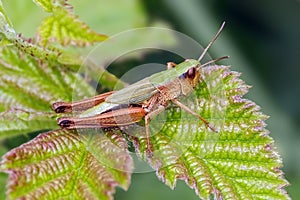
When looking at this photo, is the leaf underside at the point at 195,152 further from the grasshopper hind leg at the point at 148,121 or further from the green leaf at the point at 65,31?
the green leaf at the point at 65,31

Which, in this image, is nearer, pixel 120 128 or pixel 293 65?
pixel 120 128

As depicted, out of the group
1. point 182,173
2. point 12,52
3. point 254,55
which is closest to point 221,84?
point 182,173

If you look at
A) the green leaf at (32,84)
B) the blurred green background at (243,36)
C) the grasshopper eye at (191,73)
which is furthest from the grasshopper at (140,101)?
the blurred green background at (243,36)

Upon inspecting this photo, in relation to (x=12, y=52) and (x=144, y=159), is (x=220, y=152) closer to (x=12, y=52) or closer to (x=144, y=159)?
(x=144, y=159)

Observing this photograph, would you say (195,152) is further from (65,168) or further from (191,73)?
(65,168)

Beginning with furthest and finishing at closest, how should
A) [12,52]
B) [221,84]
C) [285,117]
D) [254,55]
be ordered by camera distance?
[254,55] < [285,117] < [12,52] < [221,84]

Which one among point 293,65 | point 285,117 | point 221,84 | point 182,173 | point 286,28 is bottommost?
point 182,173

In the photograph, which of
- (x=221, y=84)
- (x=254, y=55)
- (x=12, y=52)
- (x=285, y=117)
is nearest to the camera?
(x=221, y=84)
